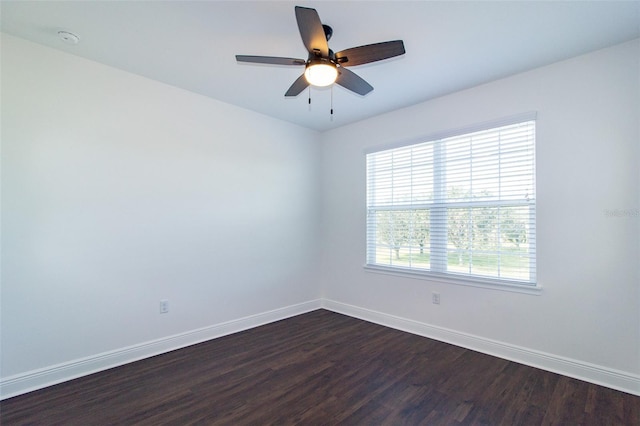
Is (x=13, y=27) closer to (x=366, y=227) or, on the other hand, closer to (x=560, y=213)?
(x=366, y=227)

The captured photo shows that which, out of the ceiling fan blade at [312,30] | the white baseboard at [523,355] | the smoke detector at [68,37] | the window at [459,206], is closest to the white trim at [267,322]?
the white baseboard at [523,355]

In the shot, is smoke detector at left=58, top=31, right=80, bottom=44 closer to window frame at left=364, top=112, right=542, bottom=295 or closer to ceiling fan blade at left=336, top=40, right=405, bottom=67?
ceiling fan blade at left=336, top=40, right=405, bottom=67

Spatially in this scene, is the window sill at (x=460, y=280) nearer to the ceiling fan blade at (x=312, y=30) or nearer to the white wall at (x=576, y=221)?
the white wall at (x=576, y=221)

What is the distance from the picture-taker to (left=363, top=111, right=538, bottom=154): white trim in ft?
8.85

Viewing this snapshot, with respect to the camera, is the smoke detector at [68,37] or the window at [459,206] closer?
the smoke detector at [68,37]

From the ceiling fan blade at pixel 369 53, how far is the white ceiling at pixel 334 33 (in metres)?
0.30

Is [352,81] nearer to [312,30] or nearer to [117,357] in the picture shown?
[312,30]

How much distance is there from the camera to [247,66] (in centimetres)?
260

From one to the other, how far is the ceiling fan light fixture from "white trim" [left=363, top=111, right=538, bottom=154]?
68.2 inches

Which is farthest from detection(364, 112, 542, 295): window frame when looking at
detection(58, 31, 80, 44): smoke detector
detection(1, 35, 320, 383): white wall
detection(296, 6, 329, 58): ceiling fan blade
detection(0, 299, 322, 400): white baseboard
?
detection(58, 31, 80, 44): smoke detector

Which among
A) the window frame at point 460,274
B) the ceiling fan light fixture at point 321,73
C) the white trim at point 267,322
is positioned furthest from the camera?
the window frame at point 460,274

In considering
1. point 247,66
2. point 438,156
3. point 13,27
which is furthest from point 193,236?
point 438,156

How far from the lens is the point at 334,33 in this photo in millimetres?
2145

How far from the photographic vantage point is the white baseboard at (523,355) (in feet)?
7.36
